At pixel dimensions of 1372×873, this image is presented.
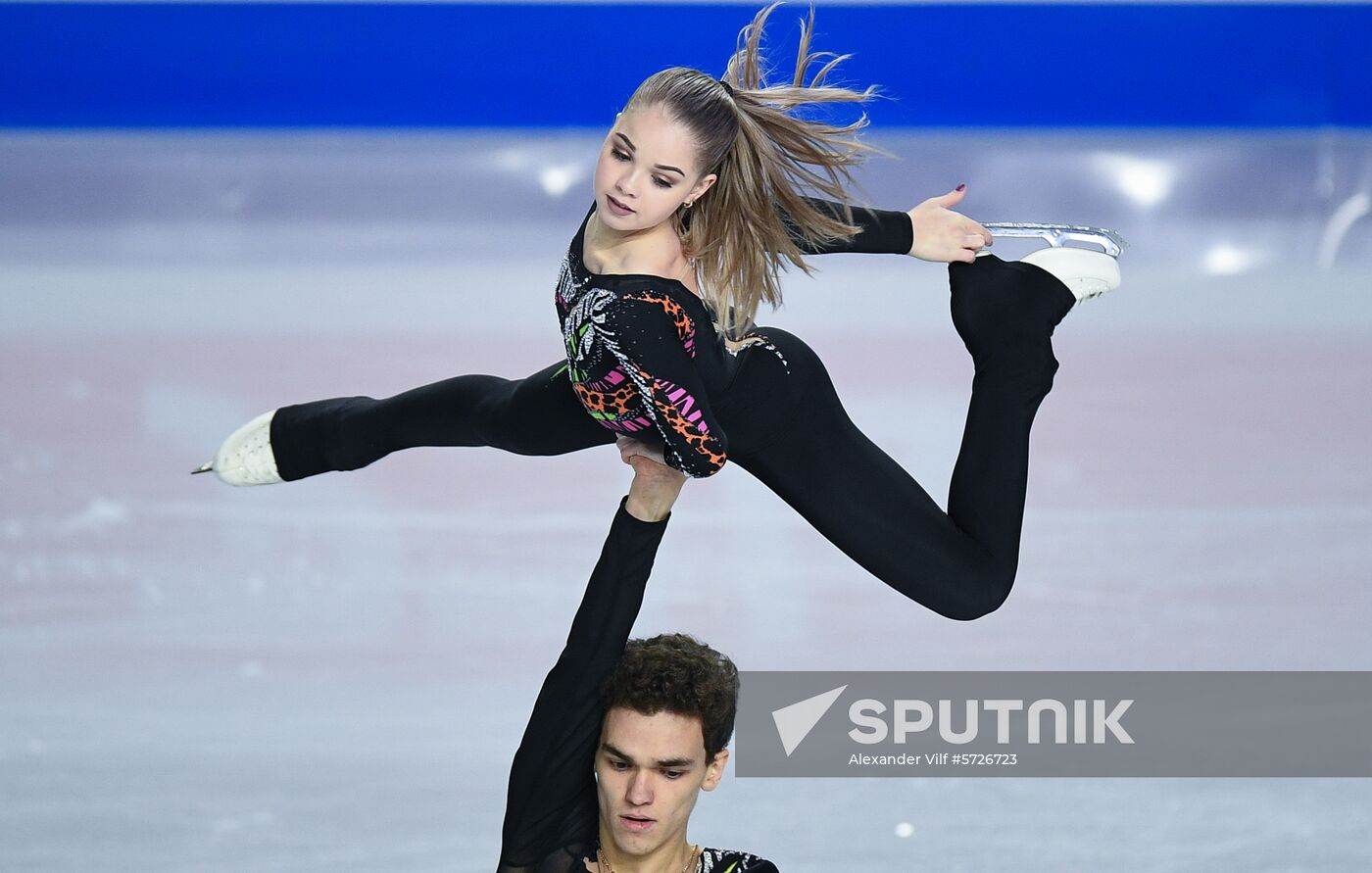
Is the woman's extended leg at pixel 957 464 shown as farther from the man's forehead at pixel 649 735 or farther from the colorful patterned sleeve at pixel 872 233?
the man's forehead at pixel 649 735

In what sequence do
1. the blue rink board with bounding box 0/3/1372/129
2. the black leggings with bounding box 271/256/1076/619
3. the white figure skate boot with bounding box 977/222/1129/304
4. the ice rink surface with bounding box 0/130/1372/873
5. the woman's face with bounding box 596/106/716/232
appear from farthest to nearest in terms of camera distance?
the blue rink board with bounding box 0/3/1372/129, the ice rink surface with bounding box 0/130/1372/873, the white figure skate boot with bounding box 977/222/1129/304, the black leggings with bounding box 271/256/1076/619, the woman's face with bounding box 596/106/716/232

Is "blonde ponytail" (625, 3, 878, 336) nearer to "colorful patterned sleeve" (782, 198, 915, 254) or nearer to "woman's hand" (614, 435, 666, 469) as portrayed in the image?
"colorful patterned sleeve" (782, 198, 915, 254)

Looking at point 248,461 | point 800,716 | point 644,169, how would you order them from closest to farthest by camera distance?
1. point 644,169
2. point 248,461
3. point 800,716

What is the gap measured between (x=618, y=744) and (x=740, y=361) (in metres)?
Result: 0.64

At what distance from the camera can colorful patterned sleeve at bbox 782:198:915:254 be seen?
7.77 ft

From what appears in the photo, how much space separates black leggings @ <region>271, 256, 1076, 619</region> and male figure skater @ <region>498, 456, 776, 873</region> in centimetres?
34

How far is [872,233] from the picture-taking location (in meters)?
2.45

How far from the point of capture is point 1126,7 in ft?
19.1

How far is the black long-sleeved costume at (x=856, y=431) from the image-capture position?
2463 millimetres

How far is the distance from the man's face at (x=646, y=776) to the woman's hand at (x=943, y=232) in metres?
0.87

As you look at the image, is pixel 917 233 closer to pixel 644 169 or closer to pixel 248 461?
pixel 644 169

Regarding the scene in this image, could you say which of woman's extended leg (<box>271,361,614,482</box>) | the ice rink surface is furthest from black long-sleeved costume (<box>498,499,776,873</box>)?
the ice rink surface

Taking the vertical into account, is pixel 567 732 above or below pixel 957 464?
below

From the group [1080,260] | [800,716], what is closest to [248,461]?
[800,716]
